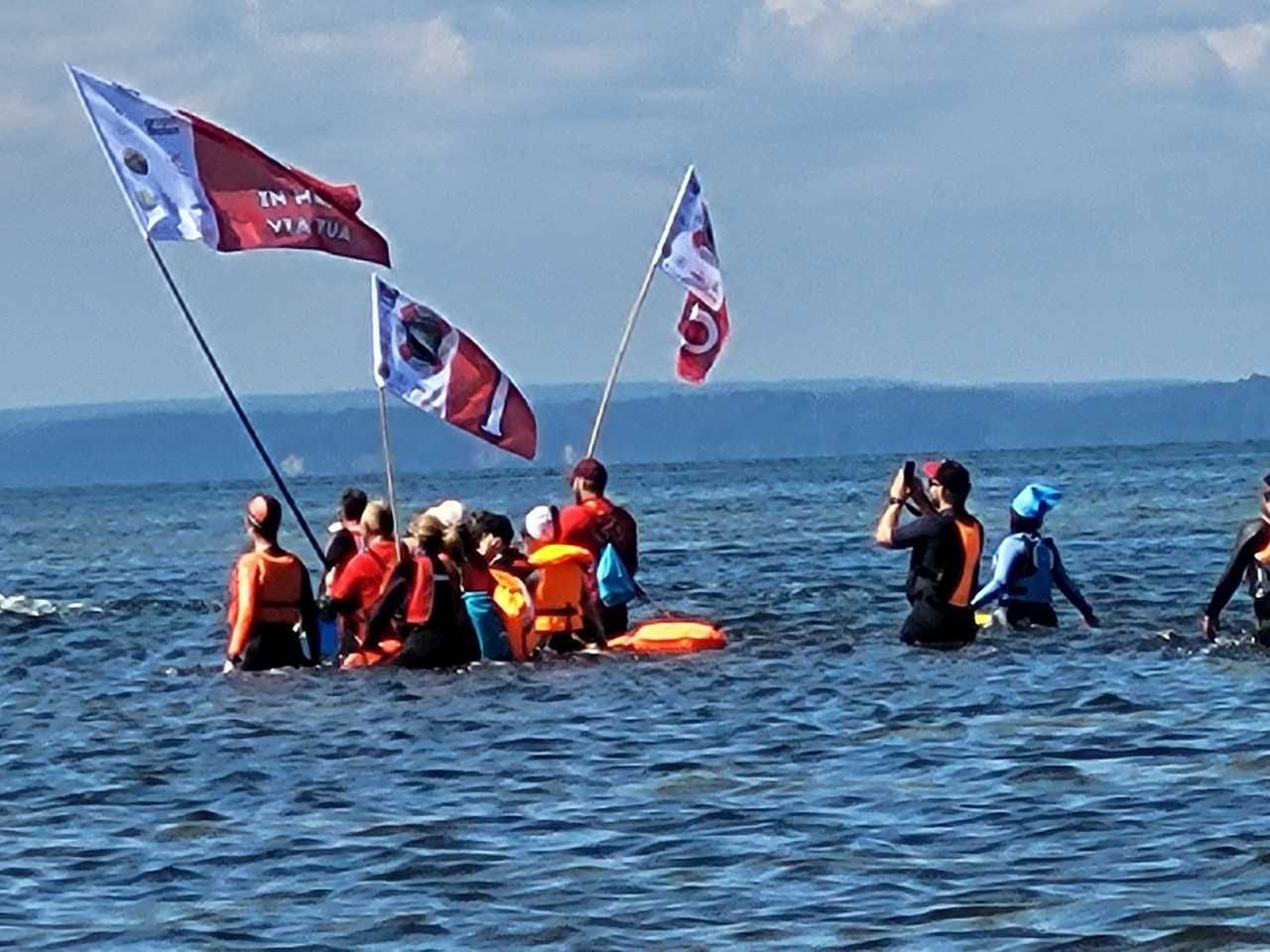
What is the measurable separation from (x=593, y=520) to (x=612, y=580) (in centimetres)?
53

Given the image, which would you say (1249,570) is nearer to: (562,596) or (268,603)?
(562,596)

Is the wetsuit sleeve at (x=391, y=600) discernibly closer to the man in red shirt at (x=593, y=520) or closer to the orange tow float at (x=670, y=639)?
the man in red shirt at (x=593, y=520)

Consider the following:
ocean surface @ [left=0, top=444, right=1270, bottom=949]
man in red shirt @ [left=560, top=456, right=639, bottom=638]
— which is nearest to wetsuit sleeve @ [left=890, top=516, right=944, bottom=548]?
ocean surface @ [left=0, top=444, right=1270, bottom=949]

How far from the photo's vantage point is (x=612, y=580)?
2230cm

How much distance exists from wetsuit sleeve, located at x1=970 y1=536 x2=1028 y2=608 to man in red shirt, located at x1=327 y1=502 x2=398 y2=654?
437 cm

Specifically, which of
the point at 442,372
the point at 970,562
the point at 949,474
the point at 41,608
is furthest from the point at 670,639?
the point at 41,608

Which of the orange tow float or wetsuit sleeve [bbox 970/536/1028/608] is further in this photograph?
the orange tow float

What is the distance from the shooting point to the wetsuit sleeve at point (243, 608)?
786 inches

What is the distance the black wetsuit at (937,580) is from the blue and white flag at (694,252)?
526 cm

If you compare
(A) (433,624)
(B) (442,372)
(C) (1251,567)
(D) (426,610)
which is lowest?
(A) (433,624)

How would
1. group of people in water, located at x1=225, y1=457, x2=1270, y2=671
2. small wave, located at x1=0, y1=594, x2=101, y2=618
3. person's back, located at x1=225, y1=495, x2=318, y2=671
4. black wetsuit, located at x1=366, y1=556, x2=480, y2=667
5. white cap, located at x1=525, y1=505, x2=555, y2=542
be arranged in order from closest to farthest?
person's back, located at x1=225, y1=495, x2=318, y2=671, group of people in water, located at x1=225, y1=457, x2=1270, y2=671, black wetsuit, located at x1=366, y1=556, x2=480, y2=667, white cap, located at x1=525, y1=505, x2=555, y2=542, small wave, located at x1=0, y1=594, x2=101, y2=618

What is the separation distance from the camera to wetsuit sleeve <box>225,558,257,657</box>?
65.5 feet

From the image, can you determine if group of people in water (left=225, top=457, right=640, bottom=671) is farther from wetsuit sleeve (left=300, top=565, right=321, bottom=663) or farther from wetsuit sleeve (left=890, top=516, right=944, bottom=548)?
wetsuit sleeve (left=890, top=516, right=944, bottom=548)

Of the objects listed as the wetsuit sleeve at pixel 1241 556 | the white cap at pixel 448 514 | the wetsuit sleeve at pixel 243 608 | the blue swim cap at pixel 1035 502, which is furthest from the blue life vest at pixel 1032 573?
the wetsuit sleeve at pixel 243 608
